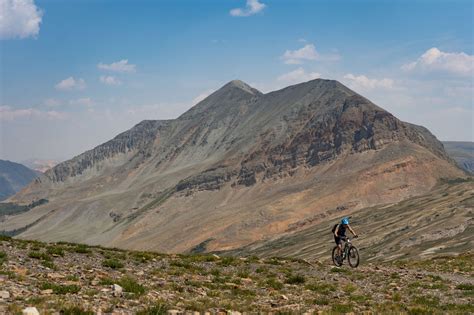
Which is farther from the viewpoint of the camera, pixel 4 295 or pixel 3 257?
pixel 3 257

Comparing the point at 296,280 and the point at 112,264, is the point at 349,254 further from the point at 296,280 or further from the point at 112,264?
the point at 112,264

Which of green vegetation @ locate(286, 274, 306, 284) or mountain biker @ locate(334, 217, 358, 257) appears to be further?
mountain biker @ locate(334, 217, 358, 257)

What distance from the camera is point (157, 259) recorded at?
24625 mm

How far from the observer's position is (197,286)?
58.4 feet

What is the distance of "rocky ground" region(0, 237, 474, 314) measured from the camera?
13438mm

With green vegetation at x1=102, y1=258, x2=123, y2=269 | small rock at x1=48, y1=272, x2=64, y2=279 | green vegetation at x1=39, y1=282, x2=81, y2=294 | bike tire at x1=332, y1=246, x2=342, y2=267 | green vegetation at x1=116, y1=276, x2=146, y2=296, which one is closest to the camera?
green vegetation at x1=39, y1=282, x2=81, y2=294

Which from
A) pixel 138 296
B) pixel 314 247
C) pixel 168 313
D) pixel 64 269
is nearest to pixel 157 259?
Result: pixel 64 269

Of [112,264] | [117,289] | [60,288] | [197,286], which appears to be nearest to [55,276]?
[60,288]

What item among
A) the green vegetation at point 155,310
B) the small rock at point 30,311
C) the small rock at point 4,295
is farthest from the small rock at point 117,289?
the small rock at point 30,311

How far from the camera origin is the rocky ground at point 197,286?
1344cm

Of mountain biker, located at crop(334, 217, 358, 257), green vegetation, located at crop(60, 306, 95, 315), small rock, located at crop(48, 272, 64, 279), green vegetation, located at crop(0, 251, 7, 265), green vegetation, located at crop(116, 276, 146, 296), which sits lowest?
mountain biker, located at crop(334, 217, 358, 257)

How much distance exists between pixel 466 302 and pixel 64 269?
15508 millimetres

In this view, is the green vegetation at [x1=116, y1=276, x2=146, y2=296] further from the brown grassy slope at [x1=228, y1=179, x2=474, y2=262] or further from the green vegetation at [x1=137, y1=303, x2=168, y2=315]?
the brown grassy slope at [x1=228, y1=179, x2=474, y2=262]

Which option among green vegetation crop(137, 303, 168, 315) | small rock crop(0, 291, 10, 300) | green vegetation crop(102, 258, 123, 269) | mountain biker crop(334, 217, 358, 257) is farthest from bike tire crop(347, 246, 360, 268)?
small rock crop(0, 291, 10, 300)
